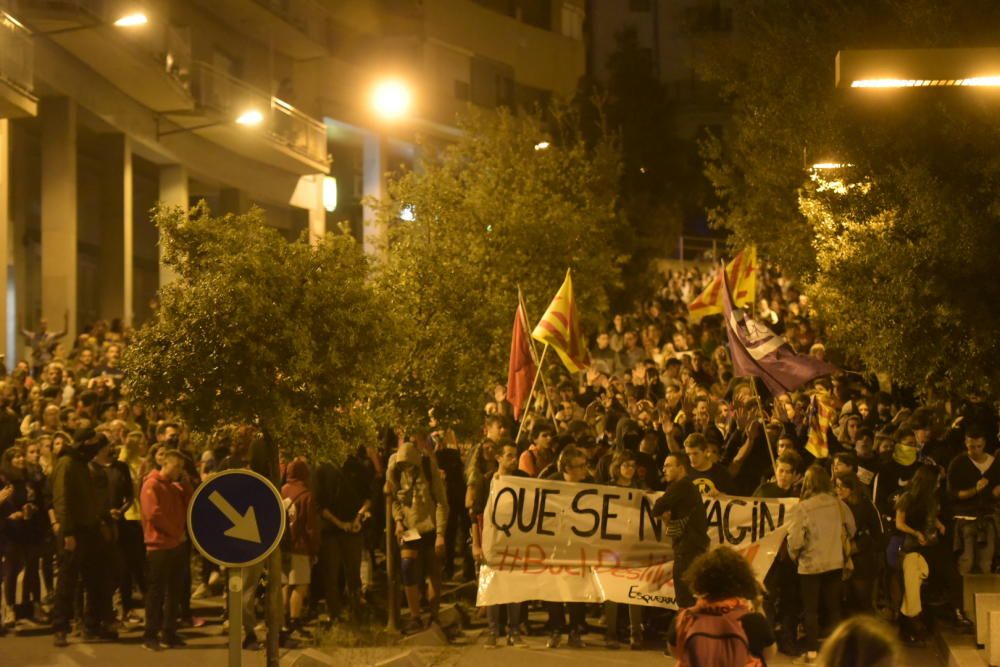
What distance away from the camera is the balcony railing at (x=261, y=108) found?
33000mm

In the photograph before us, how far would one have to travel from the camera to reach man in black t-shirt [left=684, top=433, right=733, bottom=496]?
560 inches

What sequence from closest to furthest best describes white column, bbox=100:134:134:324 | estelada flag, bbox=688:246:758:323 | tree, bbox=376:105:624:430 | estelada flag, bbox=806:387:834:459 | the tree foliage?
the tree foliage < estelada flag, bbox=806:387:834:459 < tree, bbox=376:105:624:430 < estelada flag, bbox=688:246:758:323 < white column, bbox=100:134:134:324

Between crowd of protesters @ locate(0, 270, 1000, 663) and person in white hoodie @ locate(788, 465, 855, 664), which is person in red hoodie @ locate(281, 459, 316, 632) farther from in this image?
person in white hoodie @ locate(788, 465, 855, 664)

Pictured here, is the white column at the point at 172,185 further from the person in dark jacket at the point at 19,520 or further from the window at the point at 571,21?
the window at the point at 571,21

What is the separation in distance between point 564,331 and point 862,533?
6.13 metres

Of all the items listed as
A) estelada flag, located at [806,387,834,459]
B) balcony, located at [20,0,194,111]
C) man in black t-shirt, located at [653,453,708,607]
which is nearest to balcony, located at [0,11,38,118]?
balcony, located at [20,0,194,111]

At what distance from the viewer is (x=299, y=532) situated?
1507 cm

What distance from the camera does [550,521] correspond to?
1462 cm

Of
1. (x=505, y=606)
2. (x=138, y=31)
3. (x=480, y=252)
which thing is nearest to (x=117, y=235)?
(x=138, y=31)

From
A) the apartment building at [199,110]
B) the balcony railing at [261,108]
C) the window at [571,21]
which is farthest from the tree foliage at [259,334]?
the window at [571,21]

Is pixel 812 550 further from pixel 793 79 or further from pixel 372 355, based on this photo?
pixel 793 79

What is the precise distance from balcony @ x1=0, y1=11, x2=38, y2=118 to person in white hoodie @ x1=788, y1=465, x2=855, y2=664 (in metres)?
15.1

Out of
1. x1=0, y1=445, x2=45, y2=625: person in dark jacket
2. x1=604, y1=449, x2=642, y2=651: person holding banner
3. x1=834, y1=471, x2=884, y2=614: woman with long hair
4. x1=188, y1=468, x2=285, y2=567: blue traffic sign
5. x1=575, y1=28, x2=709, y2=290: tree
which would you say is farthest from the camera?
x1=575, y1=28, x2=709, y2=290: tree

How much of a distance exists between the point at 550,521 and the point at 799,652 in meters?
2.66
